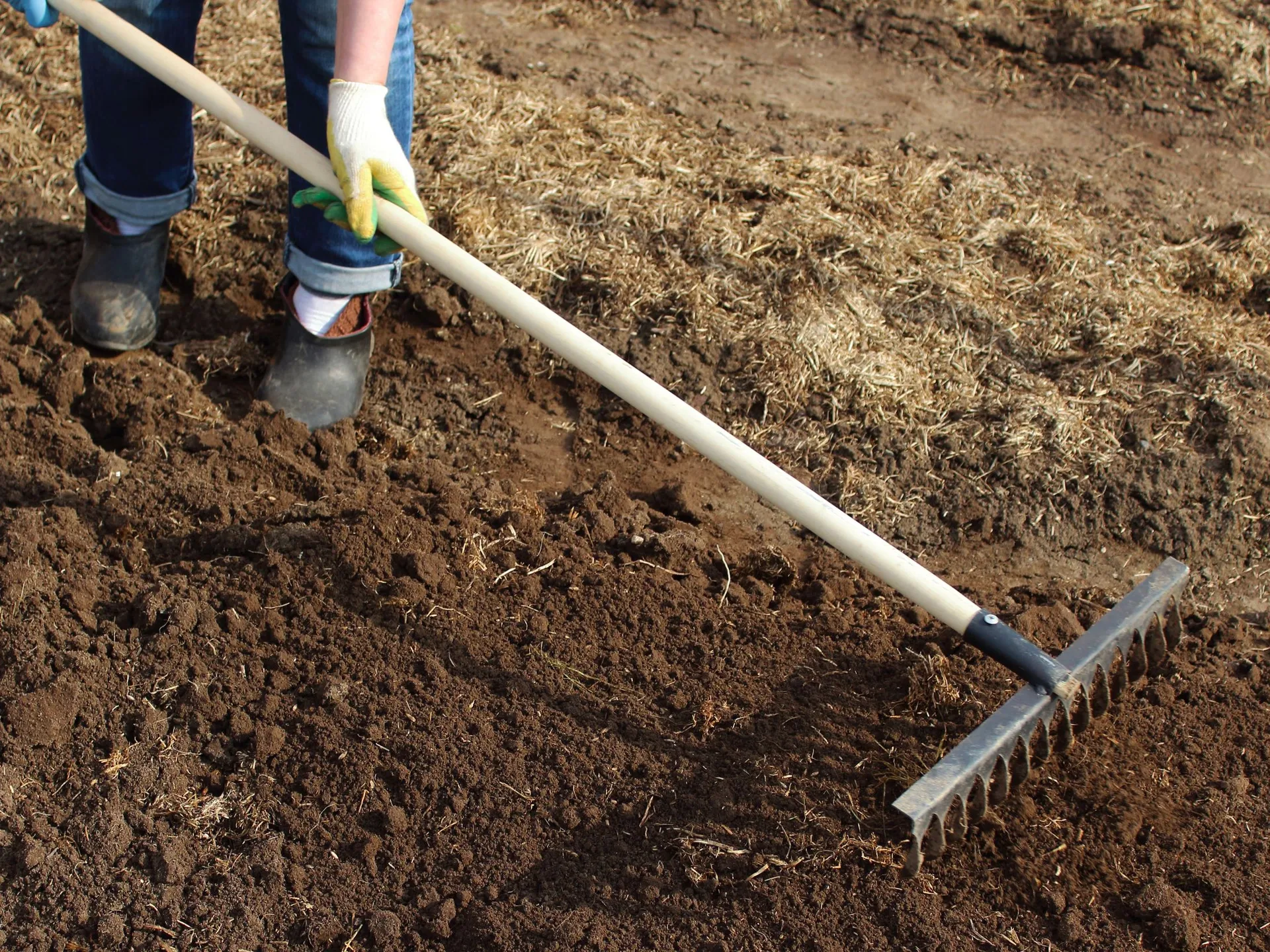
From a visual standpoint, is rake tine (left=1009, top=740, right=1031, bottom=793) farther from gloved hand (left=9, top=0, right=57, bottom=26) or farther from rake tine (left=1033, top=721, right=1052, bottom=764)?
gloved hand (left=9, top=0, right=57, bottom=26)

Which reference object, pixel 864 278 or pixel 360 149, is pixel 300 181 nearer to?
pixel 360 149

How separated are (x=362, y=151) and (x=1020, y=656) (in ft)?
5.82

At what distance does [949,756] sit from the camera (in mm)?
2184

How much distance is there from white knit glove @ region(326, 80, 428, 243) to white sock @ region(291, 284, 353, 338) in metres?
0.75

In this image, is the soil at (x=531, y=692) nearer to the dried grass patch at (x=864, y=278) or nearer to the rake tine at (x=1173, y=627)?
the rake tine at (x=1173, y=627)

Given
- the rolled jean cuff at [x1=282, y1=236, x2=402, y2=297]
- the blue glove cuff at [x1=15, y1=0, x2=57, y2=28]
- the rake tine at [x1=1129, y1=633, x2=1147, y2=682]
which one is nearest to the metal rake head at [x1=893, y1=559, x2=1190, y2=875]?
the rake tine at [x1=1129, y1=633, x2=1147, y2=682]

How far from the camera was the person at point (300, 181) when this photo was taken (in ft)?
8.46

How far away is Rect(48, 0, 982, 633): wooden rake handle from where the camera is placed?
2316mm

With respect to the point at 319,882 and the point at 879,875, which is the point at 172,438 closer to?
the point at 319,882

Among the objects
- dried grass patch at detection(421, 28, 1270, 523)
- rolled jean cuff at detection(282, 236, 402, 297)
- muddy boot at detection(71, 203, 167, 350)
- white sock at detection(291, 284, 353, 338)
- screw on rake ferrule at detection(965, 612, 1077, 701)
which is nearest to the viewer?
screw on rake ferrule at detection(965, 612, 1077, 701)

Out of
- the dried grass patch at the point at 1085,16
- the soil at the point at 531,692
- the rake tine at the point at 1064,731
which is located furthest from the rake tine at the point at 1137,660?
the dried grass patch at the point at 1085,16

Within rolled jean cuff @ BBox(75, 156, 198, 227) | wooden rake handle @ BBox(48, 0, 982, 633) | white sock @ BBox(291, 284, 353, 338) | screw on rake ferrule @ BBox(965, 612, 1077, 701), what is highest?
wooden rake handle @ BBox(48, 0, 982, 633)

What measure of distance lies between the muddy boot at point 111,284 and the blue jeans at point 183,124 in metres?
0.09

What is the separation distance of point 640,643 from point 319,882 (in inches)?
33.9
